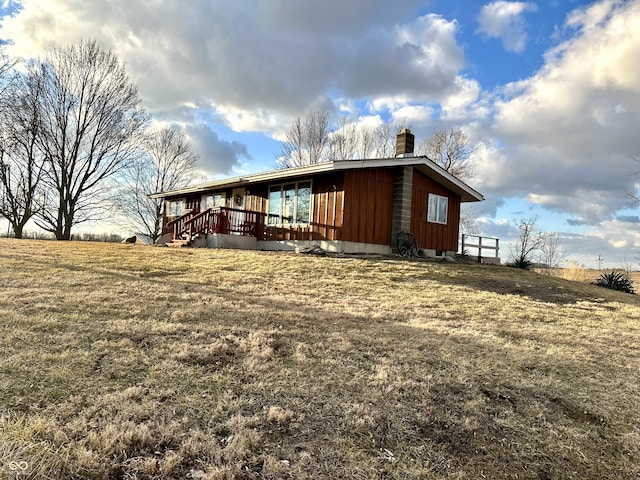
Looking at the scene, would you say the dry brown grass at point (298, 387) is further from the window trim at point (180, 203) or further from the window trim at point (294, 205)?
the window trim at point (180, 203)

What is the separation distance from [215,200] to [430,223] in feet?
34.4

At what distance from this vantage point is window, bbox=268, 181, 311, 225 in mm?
15039

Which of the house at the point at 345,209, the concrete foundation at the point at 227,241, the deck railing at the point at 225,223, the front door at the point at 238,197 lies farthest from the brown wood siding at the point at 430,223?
the front door at the point at 238,197

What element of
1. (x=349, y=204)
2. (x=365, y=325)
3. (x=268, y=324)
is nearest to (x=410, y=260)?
(x=349, y=204)

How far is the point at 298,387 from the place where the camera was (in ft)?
13.0

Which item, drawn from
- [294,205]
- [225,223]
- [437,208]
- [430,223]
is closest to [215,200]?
[225,223]

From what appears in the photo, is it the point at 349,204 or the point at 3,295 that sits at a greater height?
the point at 349,204

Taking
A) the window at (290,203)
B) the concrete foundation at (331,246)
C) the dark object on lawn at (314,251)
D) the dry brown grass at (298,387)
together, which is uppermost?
the window at (290,203)

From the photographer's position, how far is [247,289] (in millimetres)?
8555

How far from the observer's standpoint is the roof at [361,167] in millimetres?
13281

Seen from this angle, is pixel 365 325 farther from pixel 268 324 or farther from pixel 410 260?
pixel 410 260

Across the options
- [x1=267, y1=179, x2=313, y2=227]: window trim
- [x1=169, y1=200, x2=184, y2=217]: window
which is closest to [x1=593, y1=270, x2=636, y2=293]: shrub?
[x1=267, y1=179, x2=313, y2=227]: window trim

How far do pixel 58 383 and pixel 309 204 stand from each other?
11623 mm

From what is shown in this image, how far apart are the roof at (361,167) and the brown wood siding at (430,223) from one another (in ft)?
0.95
